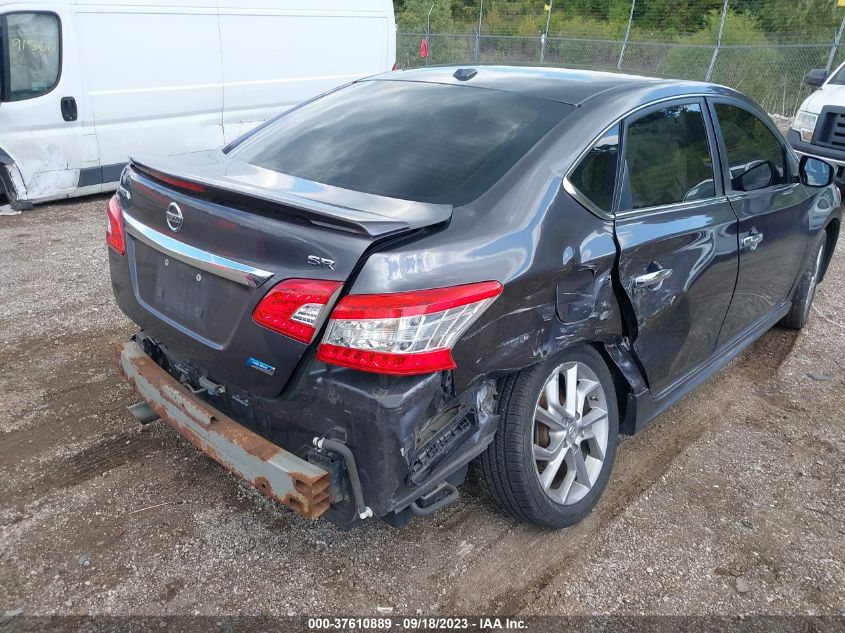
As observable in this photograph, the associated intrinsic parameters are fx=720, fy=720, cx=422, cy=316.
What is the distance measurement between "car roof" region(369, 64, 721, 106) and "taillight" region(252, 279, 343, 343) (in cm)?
137

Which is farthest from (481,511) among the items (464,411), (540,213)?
(540,213)

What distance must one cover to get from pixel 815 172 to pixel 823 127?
5.57 meters

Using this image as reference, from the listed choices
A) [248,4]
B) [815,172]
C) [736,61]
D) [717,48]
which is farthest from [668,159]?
[736,61]

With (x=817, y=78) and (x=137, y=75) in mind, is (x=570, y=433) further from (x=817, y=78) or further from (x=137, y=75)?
(x=817, y=78)

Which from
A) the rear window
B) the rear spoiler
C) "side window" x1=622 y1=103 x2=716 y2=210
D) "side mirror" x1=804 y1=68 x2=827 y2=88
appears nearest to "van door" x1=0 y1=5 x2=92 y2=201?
the rear window

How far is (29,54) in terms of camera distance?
23.3ft

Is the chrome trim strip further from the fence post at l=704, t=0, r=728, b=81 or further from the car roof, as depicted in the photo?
the fence post at l=704, t=0, r=728, b=81

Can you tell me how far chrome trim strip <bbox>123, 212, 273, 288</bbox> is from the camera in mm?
2223

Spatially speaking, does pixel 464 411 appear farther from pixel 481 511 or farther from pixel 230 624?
pixel 230 624

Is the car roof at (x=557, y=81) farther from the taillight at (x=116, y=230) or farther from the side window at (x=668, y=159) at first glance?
the taillight at (x=116, y=230)

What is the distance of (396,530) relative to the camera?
286 cm

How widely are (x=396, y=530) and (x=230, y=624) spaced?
0.73m

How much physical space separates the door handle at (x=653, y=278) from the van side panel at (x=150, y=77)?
6.77 metres

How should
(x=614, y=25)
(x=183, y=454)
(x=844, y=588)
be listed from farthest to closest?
(x=614, y=25), (x=183, y=454), (x=844, y=588)
